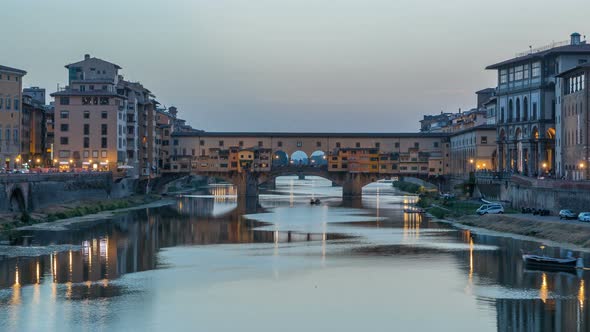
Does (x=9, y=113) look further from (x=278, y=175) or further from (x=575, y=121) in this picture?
(x=575, y=121)

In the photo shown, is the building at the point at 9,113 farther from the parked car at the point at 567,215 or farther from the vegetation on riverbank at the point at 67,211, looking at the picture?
the parked car at the point at 567,215

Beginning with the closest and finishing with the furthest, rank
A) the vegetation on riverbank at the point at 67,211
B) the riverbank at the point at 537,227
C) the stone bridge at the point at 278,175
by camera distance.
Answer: the riverbank at the point at 537,227 < the vegetation on riverbank at the point at 67,211 < the stone bridge at the point at 278,175

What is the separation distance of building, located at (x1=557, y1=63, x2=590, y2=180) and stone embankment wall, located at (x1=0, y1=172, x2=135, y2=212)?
48659 millimetres

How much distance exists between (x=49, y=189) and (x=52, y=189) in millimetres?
938

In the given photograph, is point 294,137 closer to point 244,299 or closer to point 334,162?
point 334,162

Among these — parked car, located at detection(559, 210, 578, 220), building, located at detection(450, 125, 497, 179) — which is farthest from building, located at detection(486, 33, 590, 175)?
parked car, located at detection(559, 210, 578, 220)

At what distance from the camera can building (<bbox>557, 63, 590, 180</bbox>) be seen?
7312 centimetres

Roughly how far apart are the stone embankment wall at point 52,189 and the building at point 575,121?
48659 millimetres

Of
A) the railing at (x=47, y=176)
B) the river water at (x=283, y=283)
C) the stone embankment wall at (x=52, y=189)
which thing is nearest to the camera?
the river water at (x=283, y=283)

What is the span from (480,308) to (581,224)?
22.3 m

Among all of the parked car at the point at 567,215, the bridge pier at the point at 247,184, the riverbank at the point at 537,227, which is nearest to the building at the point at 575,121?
the riverbank at the point at 537,227

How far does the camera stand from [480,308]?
120 ft

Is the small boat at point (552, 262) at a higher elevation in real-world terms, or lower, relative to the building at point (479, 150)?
lower

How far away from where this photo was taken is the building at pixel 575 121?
73.1 meters
